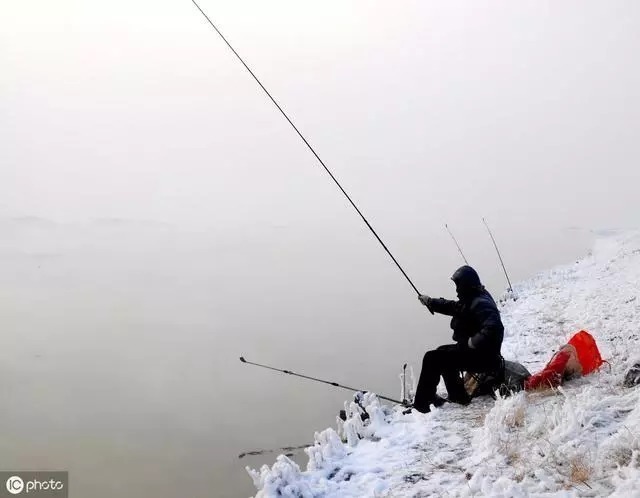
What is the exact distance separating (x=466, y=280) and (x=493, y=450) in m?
2.26

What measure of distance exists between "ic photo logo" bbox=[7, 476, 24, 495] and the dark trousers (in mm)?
7105

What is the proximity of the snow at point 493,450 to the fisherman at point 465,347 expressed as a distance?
10.6 inches

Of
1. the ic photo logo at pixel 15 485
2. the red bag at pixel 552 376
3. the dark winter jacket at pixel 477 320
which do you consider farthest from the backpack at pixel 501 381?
the ic photo logo at pixel 15 485

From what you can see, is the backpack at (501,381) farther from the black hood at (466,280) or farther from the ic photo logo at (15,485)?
the ic photo logo at (15,485)

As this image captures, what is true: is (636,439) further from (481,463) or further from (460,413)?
(460,413)

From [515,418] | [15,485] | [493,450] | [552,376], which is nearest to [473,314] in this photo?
[552,376]

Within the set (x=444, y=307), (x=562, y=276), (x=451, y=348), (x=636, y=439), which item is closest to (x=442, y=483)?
(x=636, y=439)

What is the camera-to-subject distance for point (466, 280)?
20.9 ft

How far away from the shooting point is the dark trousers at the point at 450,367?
250 inches

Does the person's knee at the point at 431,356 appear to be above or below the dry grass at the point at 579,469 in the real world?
above

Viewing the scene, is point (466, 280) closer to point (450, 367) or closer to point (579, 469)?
point (450, 367)

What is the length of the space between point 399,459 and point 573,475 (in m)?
1.92

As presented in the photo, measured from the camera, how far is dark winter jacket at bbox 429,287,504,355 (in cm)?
611

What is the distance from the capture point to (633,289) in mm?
12336
